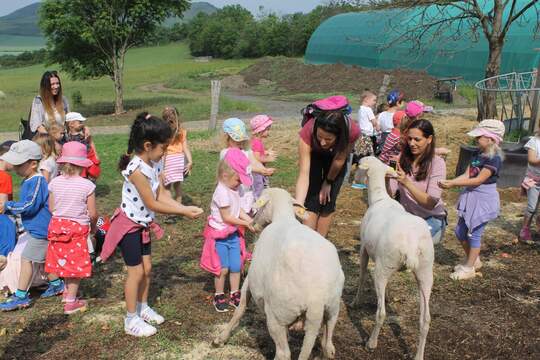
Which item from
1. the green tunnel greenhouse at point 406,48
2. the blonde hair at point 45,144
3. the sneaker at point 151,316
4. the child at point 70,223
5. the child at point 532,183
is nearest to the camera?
the sneaker at point 151,316

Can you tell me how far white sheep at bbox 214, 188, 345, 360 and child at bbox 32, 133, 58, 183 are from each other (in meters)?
3.38

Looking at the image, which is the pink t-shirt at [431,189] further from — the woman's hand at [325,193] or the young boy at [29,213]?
the young boy at [29,213]

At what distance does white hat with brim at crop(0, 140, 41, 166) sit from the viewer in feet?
15.4

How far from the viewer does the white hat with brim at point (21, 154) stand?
4707mm

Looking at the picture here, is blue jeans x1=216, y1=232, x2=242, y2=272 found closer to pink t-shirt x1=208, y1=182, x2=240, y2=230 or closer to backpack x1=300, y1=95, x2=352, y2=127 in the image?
pink t-shirt x1=208, y1=182, x2=240, y2=230

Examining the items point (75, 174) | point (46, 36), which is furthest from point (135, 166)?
point (46, 36)

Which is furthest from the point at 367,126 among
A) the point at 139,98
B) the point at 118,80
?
the point at 139,98

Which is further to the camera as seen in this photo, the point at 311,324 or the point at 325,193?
the point at 325,193

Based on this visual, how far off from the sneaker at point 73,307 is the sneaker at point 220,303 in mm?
1294

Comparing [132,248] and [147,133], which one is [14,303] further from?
[147,133]

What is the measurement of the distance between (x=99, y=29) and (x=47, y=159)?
2057cm

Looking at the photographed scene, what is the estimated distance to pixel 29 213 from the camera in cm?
474

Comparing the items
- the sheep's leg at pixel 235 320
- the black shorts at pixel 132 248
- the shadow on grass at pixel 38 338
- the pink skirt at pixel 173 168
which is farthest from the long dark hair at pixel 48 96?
the sheep's leg at pixel 235 320

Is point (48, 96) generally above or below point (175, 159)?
above
